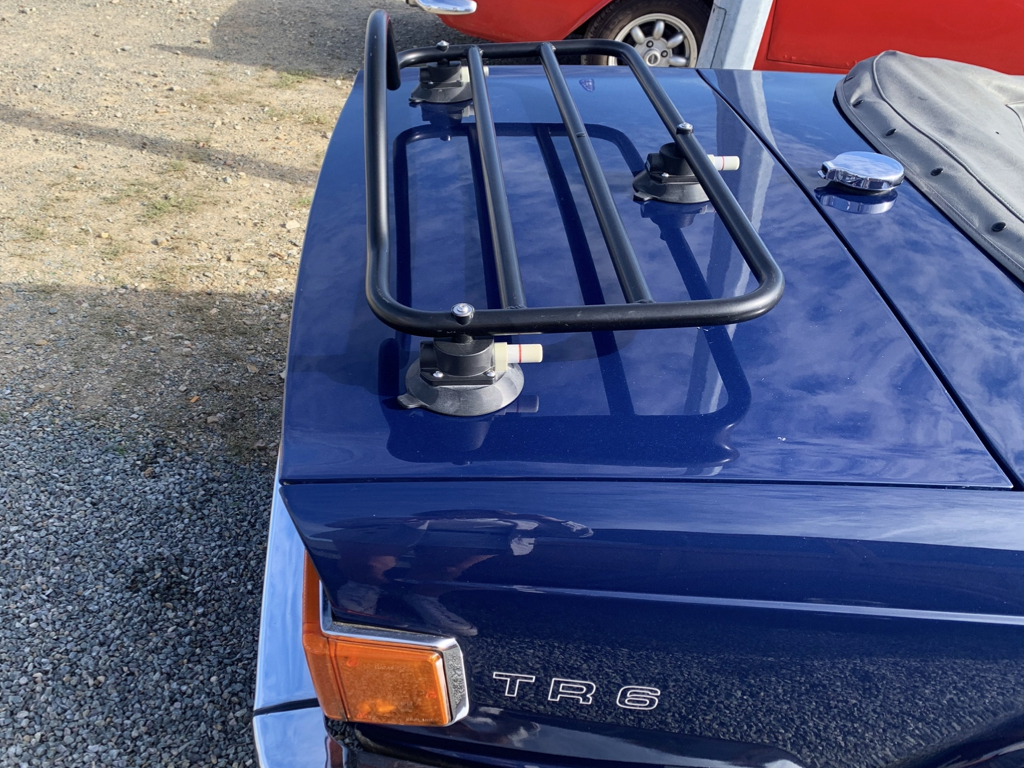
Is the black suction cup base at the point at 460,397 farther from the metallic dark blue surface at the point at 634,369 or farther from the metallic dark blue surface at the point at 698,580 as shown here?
the metallic dark blue surface at the point at 698,580

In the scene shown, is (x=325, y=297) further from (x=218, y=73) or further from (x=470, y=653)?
(x=218, y=73)

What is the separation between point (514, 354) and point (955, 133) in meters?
1.29

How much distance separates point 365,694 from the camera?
113 centimetres

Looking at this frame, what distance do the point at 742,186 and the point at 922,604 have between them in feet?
2.92

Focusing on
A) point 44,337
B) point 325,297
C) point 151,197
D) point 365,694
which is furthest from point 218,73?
point 365,694

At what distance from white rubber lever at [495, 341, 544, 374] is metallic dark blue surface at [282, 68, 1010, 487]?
61 millimetres

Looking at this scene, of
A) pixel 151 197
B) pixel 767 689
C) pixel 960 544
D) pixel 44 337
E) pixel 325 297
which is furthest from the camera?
pixel 151 197

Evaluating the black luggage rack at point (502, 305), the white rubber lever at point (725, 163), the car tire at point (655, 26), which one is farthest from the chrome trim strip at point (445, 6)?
the car tire at point (655, 26)

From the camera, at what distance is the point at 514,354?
3.75 ft

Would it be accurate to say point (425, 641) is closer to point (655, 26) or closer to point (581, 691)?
point (581, 691)

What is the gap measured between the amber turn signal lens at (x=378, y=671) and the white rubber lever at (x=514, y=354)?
1.30 ft

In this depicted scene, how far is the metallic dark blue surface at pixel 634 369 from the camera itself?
108 centimetres

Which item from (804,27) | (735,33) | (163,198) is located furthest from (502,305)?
(804,27)

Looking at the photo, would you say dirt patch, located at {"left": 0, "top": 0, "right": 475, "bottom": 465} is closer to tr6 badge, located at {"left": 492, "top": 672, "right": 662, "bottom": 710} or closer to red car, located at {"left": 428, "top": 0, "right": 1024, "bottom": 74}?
red car, located at {"left": 428, "top": 0, "right": 1024, "bottom": 74}
